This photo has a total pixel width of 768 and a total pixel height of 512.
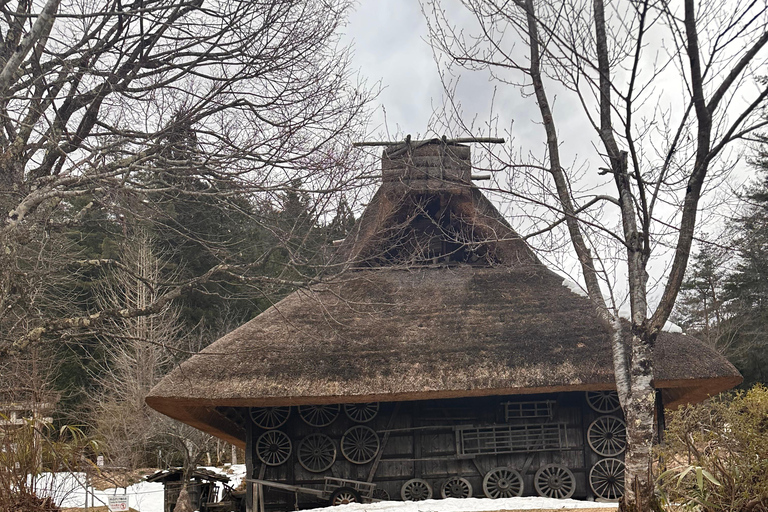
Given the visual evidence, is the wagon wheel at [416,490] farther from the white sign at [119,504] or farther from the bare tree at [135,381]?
the bare tree at [135,381]

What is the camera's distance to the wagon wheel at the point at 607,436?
419 inches

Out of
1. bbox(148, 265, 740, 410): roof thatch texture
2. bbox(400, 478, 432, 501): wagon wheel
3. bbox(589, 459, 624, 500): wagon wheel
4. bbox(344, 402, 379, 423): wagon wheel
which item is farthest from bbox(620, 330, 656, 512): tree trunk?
bbox(344, 402, 379, 423): wagon wheel

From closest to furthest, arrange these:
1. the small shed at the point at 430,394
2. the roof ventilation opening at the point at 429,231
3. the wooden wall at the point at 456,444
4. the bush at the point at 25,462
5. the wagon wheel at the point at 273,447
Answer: the bush at the point at 25,462, the small shed at the point at 430,394, the wooden wall at the point at 456,444, the wagon wheel at the point at 273,447, the roof ventilation opening at the point at 429,231

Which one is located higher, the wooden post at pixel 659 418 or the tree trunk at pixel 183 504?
the wooden post at pixel 659 418

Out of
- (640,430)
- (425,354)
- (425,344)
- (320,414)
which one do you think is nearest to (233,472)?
(320,414)

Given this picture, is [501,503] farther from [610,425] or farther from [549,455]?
[610,425]

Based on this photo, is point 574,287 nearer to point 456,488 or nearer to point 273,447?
point 456,488

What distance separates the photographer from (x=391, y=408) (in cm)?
1097

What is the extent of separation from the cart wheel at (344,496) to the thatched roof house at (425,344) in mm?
1714

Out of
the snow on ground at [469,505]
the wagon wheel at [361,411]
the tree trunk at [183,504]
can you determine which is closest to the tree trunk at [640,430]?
the snow on ground at [469,505]

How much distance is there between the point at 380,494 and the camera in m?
10.6

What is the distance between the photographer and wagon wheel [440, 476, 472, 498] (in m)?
10.6

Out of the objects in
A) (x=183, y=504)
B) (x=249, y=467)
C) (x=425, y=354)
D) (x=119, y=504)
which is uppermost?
(x=425, y=354)

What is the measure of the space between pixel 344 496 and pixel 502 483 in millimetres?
2692
